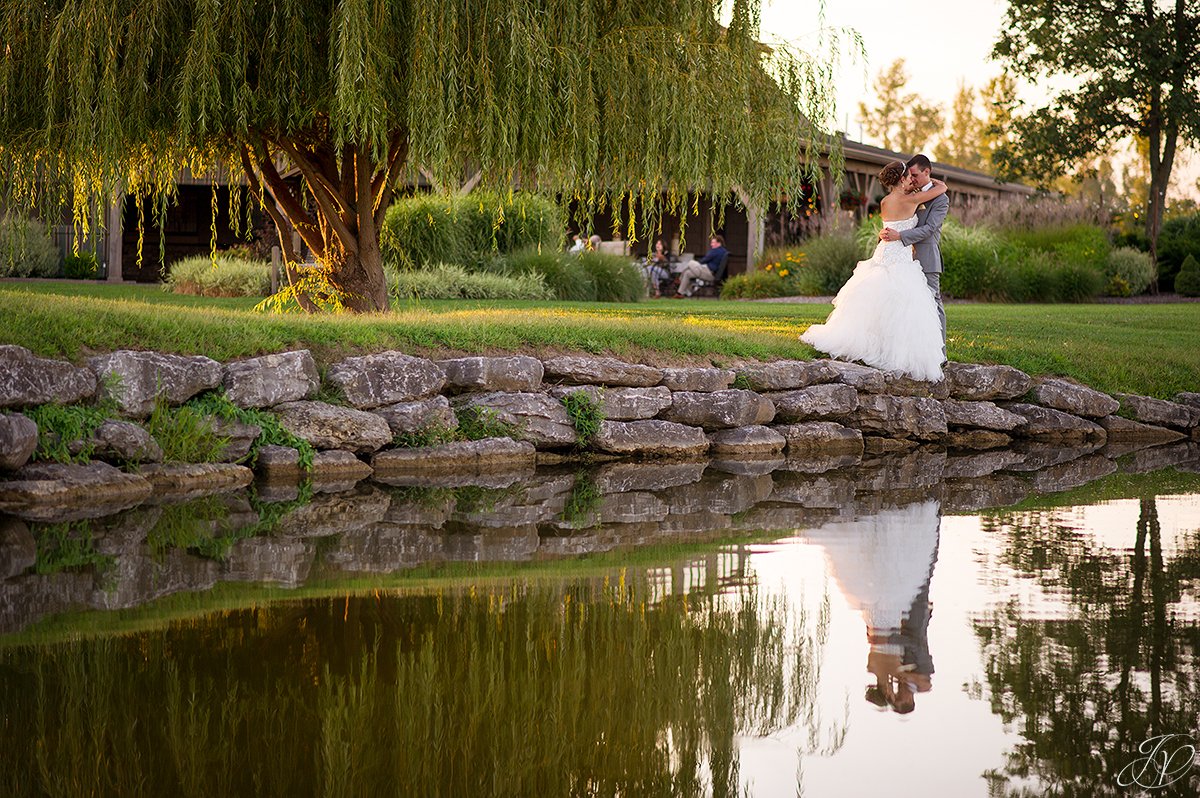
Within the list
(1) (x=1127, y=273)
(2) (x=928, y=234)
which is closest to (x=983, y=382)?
(2) (x=928, y=234)

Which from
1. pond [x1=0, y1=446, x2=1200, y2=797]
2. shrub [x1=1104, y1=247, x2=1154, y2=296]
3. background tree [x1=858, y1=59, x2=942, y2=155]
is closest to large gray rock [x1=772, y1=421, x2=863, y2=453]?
pond [x1=0, y1=446, x2=1200, y2=797]

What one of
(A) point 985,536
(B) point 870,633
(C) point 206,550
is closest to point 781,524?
(A) point 985,536

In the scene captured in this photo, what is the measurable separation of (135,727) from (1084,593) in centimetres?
385

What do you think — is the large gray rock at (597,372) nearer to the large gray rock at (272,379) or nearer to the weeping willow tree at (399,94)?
the weeping willow tree at (399,94)

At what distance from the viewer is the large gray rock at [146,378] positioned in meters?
8.30

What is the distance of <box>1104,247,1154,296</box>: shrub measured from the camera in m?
25.6

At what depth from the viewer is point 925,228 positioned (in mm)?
11922

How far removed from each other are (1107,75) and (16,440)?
29.3 metres

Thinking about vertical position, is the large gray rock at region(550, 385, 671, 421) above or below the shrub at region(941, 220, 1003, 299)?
below

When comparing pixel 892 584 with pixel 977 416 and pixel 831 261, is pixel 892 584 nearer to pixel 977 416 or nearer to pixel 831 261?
pixel 977 416

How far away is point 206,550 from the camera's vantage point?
243 inches

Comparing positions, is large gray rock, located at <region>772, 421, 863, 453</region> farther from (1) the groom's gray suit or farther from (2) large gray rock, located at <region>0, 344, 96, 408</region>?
(2) large gray rock, located at <region>0, 344, 96, 408</region>

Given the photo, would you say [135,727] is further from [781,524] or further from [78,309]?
[78,309]

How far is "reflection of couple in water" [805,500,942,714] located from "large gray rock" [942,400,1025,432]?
3842 mm
